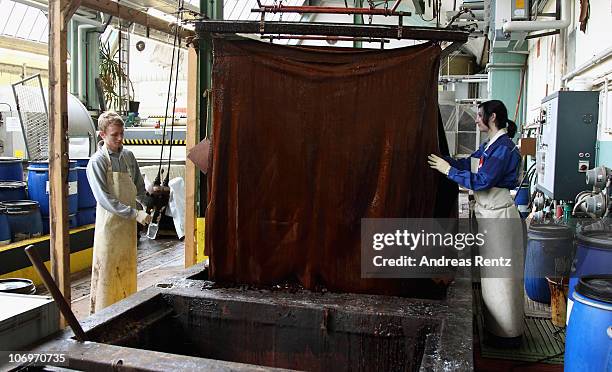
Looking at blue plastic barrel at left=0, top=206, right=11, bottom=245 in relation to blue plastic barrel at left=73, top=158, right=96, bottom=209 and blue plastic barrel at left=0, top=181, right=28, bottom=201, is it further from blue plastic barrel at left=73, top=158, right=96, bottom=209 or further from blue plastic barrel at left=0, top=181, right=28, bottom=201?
blue plastic barrel at left=73, top=158, right=96, bottom=209

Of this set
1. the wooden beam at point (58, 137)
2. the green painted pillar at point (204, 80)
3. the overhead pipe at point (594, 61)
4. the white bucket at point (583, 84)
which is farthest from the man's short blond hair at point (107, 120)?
the white bucket at point (583, 84)

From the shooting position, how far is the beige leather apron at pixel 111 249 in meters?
4.80

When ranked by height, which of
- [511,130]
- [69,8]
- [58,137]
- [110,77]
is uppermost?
[110,77]

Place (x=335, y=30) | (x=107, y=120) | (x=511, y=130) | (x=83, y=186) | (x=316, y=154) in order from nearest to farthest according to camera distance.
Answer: (x=335, y=30)
(x=316, y=154)
(x=511, y=130)
(x=107, y=120)
(x=83, y=186)

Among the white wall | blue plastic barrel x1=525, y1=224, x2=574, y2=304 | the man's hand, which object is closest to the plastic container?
the man's hand

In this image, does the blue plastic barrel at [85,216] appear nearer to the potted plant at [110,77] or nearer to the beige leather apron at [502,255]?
the potted plant at [110,77]

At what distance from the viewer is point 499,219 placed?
3938 mm

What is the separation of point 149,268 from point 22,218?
1.88m

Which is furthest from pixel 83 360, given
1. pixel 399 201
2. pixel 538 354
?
pixel 538 354

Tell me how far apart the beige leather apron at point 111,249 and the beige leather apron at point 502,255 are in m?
3.28

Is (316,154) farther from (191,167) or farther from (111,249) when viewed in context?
(111,249)

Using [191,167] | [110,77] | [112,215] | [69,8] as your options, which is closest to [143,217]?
[112,215]

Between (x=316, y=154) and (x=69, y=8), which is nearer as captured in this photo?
(x=316, y=154)

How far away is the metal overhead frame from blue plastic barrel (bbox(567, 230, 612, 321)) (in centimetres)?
216
